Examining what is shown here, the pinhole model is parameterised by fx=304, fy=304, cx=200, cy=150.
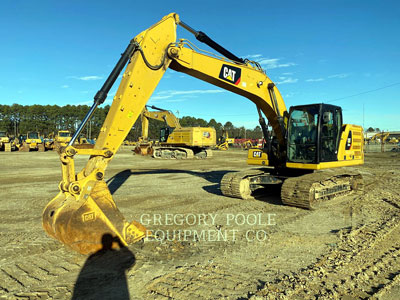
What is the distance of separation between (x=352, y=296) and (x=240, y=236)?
7.44 ft

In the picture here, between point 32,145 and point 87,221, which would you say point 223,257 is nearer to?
point 87,221

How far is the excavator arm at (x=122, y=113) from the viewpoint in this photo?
4309 mm

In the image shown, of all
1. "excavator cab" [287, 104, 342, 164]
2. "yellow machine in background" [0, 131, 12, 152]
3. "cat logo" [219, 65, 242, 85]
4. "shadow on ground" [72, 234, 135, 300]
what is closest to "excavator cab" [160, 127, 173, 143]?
"yellow machine in background" [0, 131, 12, 152]

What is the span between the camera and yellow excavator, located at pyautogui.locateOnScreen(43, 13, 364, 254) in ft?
14.5

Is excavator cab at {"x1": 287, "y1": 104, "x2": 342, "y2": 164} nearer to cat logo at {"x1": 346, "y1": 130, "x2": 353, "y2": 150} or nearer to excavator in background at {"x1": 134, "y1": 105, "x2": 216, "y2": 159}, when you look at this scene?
cat logo at {"x1": 346, "y1": 130, "x2": 353, "y2": 150}

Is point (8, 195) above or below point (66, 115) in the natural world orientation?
below

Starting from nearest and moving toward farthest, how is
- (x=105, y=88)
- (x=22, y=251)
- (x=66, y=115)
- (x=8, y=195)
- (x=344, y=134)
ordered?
1. (x=22, y=251)
2. (x=105, y=88)
3. (x=344, y=134)
4. (x=8, y=195)
5. (x=66, y=115)

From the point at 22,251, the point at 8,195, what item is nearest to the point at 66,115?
the point at 8,195

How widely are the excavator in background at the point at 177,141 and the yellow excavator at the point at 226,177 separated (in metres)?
16.3

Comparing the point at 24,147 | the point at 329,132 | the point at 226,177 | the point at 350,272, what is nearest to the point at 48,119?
the point at 24,147

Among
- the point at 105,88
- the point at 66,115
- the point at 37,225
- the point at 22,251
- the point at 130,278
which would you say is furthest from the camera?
the point at 66,115

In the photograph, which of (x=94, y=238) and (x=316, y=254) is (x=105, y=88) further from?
(x=316, y=254)

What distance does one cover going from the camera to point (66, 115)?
84750 mm

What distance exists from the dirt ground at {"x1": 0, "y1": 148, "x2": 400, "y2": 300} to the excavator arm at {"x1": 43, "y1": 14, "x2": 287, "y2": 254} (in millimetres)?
421
